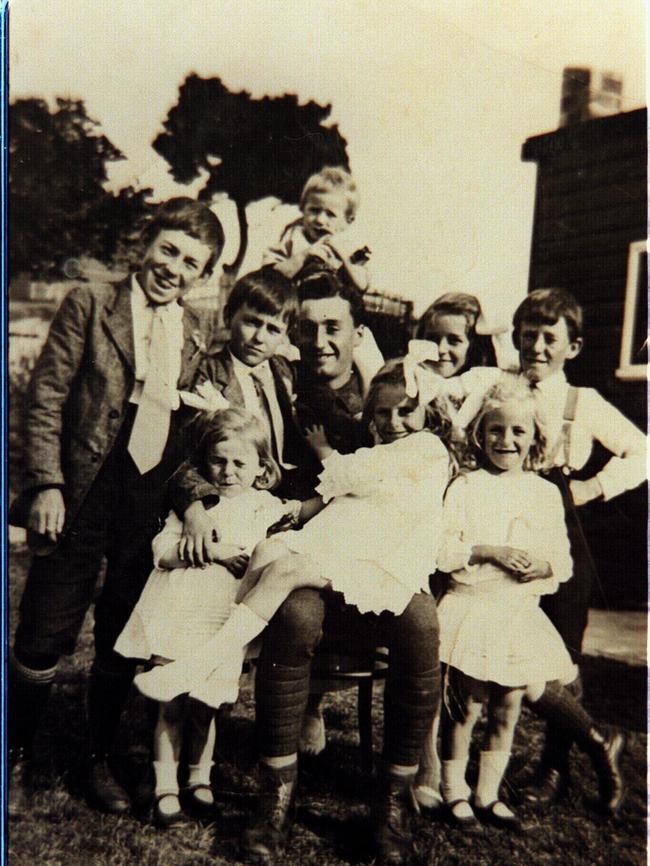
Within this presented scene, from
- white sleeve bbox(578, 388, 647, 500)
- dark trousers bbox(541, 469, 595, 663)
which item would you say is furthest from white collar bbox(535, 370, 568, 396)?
dark trousers bbox(541, 469, 595, 663)

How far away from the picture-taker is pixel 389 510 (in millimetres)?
3186

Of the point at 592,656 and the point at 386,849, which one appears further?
the point at 592,656

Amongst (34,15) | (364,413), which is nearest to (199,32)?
(34,15)

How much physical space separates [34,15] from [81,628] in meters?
2.53

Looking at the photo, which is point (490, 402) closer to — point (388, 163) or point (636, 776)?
point (388, 163)

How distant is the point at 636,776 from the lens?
3.31 meters

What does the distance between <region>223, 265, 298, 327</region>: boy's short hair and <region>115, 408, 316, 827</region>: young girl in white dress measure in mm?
422

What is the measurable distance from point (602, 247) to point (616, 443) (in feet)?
2.74

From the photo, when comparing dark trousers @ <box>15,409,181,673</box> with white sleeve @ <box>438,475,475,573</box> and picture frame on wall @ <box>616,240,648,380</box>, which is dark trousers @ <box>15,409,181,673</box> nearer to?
white sleeve @ <box>438,475,475,573</box>

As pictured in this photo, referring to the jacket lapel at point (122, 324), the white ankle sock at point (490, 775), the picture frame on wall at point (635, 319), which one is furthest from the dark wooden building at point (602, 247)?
the jacket lapel at point (122, 324)

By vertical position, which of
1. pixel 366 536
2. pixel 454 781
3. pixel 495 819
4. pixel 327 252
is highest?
pixel 327 252

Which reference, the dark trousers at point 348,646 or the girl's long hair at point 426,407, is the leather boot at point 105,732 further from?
the girl's long hair at point 426,407

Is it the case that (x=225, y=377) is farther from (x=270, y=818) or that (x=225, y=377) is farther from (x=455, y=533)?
(x=270, y=818)

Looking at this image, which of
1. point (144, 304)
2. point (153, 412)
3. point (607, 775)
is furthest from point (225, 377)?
point (607, 775)
